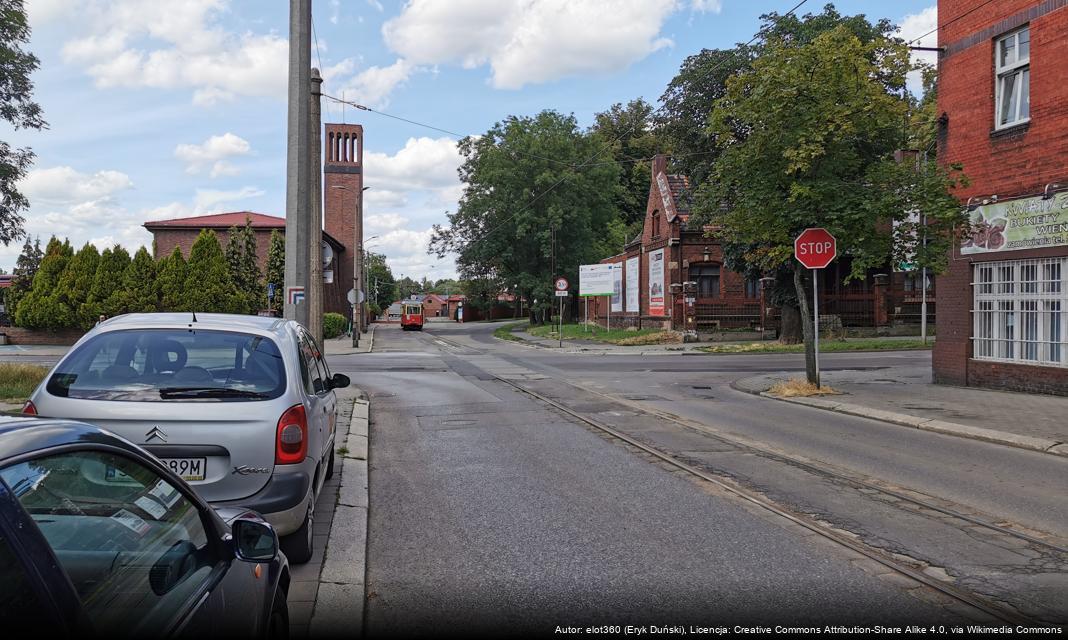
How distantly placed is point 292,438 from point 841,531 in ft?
13.0

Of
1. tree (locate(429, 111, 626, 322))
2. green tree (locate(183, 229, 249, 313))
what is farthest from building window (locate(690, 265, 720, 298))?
green tree (locate(183, 229, 249, 313))

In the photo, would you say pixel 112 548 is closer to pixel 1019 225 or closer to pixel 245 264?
pixel 1019 225

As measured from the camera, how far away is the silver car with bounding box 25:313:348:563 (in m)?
4.59

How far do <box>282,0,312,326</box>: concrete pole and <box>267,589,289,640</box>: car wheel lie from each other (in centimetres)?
952

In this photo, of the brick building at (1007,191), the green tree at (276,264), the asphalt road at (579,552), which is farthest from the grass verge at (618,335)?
the asphalt road at (579,552)

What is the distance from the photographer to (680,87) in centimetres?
3900

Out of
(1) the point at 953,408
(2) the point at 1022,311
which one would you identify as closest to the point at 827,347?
(2) the point at 1022,311

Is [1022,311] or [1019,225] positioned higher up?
[1019,225]

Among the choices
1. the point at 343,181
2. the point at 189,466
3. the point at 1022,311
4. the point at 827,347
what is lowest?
the point at 827,347

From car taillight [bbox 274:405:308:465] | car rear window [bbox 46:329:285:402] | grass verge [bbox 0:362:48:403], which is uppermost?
car rear window [bbox 46:329:285:402]

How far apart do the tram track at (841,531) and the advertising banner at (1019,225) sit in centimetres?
757

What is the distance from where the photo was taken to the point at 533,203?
56.9 meters

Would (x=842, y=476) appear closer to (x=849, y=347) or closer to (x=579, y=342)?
(x=849, y=347)

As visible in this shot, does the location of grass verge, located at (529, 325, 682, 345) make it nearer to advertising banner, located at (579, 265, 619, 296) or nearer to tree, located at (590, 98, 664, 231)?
advertising banner, located at (579, 265, 619, 296)
